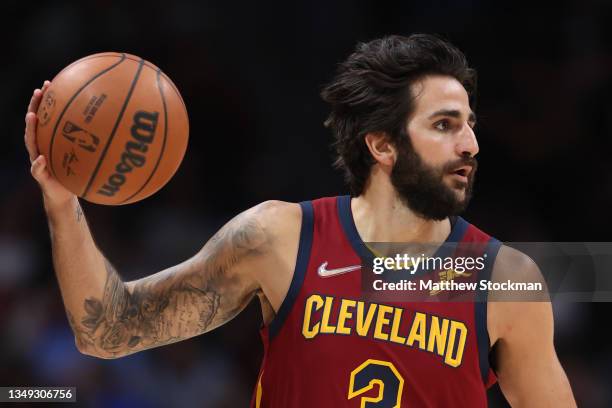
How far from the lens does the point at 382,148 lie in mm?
3850

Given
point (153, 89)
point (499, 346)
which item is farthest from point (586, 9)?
point (153, 89)

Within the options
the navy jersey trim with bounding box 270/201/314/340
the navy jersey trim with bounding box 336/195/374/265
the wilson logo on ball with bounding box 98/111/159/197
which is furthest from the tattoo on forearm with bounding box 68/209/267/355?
the wilson logo on ball with bounding box 98/111/159/197

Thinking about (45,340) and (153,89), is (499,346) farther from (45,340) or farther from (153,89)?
(45,340)

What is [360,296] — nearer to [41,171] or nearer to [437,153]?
[437,153]

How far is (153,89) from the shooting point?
10.8 ft

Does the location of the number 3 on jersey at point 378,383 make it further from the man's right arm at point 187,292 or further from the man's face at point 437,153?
the man's face at point 437,153

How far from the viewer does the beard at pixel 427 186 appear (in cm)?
362

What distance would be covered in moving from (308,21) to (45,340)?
125 inches

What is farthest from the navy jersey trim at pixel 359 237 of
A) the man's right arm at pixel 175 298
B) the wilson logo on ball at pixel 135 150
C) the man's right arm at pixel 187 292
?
the wilson logo on ball at pixel 135 150

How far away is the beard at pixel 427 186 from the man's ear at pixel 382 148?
0.19 feet

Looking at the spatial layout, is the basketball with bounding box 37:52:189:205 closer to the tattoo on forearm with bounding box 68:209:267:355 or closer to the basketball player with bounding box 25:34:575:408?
the basketball player with bounding box 25:34:575:408

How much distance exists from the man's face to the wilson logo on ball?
1.08 m

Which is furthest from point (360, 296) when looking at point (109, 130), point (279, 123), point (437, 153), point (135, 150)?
point (279, 123)

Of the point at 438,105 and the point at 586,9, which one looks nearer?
the point at 438,105
